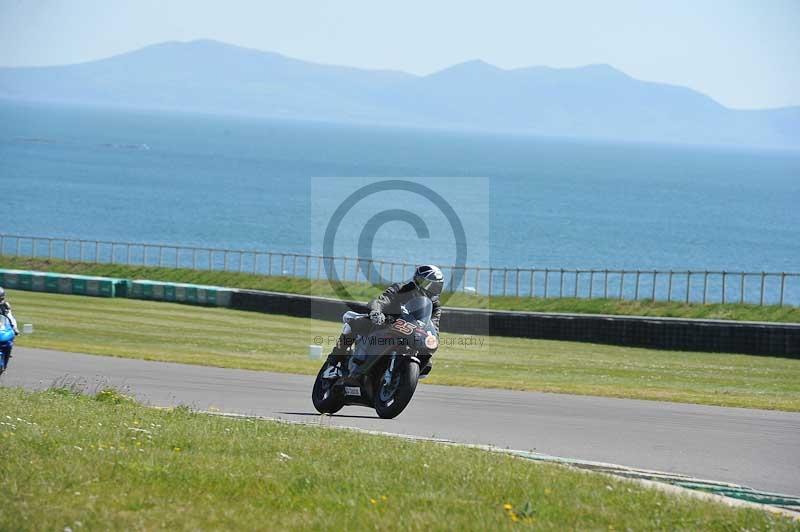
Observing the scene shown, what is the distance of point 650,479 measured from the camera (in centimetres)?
1111

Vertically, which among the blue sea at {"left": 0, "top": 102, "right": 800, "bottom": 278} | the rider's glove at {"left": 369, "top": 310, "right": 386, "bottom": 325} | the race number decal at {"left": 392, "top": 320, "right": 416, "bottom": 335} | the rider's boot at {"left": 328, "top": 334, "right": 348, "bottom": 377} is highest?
the rider's glove at {"left": 369, "top": 310, "right": 386, "bottom": 325}

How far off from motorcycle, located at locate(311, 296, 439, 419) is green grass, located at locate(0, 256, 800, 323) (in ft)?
78.0

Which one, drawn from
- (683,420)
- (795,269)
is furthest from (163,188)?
(683,420)

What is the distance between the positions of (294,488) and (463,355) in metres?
21.6

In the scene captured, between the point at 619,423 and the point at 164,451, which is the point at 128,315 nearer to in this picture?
the point at 619,423

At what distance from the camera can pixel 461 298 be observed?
42719 millimetres

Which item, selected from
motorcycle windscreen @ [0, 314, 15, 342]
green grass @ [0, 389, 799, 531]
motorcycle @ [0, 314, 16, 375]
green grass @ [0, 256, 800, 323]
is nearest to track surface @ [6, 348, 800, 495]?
motorcycle @ [0, 314, 16, 375]

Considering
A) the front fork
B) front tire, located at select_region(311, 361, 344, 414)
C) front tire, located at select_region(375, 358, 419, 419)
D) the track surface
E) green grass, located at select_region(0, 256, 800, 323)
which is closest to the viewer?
the track surface

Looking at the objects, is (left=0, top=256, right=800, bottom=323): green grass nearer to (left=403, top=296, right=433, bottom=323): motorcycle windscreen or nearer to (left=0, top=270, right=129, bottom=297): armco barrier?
(left=0, top=270, right=129, bottom=297): armco barrier

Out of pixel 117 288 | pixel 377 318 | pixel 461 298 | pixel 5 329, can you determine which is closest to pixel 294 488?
pixel 377 318

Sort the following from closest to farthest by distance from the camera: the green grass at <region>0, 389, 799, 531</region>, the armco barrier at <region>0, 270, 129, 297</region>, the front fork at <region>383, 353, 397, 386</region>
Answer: the green grass at <region>0, 389, 799, 531</region> → the front fork at <region>383, 353, 397, 386</region> → the armco barrier at <region>0, 270, 129, 297</region>

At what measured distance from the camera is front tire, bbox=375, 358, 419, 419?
1428cm

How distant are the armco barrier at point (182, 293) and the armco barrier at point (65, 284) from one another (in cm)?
73

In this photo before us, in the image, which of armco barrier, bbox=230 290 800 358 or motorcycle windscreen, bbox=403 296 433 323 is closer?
motorcycle windscreen, bbox=403 296 433 323
